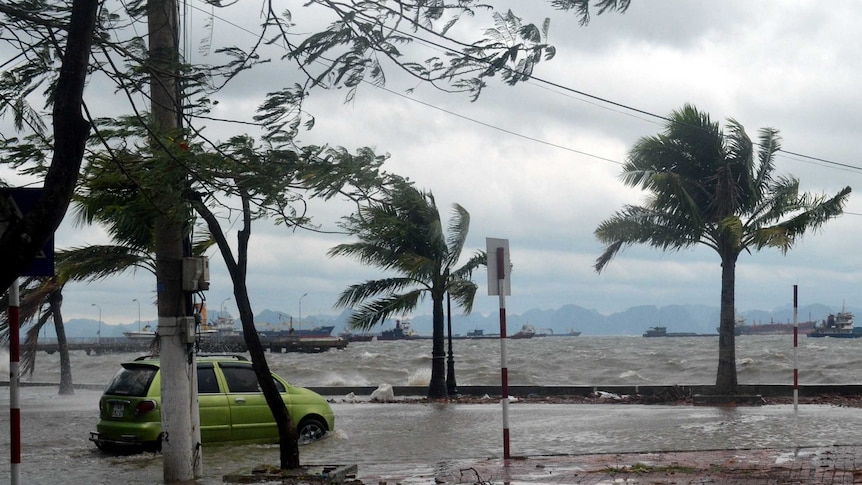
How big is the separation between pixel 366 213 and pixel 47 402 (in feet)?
74.4

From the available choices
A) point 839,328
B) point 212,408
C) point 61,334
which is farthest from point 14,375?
point 839,328

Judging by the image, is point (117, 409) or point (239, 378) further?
point (239, 378)

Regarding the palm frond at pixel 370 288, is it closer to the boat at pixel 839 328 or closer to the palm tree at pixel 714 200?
the palm tree at pixel 714 200

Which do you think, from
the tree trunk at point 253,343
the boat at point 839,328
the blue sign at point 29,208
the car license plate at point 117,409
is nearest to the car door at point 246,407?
the car license plate at point 117,409

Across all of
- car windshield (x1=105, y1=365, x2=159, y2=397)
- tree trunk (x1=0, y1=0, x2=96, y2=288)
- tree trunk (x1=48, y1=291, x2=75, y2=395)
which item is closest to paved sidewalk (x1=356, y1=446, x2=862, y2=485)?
car windshield (x1=105, y1=365, x2=159, y2=397)

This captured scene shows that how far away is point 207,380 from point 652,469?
7223 millimetres

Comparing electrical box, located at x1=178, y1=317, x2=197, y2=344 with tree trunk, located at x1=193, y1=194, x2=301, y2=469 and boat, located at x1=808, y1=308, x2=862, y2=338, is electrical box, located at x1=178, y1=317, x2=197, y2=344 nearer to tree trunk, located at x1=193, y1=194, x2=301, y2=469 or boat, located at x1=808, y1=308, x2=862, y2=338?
tree trunk, located at x1=193, y1=194, x2=301, y2=469

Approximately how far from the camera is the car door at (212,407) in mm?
15727

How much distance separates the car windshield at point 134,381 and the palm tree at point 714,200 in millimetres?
13346

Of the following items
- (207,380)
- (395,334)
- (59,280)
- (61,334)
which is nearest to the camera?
(207,380)

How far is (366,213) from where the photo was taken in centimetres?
1085

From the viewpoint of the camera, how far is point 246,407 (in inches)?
637

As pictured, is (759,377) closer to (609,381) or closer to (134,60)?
(609,381)

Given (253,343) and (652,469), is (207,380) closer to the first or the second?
(253,343)
